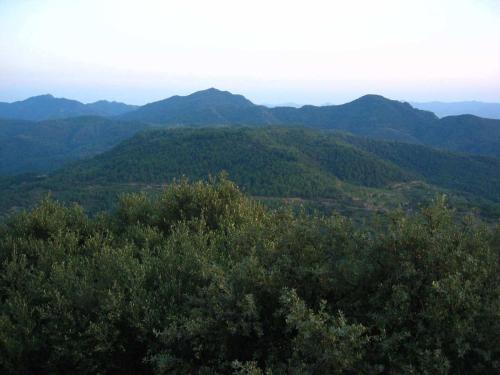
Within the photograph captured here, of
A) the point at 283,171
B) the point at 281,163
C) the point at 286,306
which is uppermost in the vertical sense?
the point at 286,306

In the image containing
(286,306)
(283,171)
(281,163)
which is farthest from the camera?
(281,163)

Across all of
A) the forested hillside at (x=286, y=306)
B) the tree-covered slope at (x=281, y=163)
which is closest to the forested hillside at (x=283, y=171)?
the tree-covered slope at (x=281, y=163)

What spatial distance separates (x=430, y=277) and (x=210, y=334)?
4993mm

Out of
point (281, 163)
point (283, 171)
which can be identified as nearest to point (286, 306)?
point (283, 171)

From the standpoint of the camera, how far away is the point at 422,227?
9.45 metres

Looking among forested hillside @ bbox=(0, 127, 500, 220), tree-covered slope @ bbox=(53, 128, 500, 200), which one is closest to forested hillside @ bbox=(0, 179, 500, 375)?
forested hillside @ bbox=(0, 127, 500, 220)

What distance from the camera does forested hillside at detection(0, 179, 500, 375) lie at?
7.64 meters

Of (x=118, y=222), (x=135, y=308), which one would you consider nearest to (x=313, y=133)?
(x=118, y=222)

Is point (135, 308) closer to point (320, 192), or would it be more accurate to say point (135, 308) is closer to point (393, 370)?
point (393, 370)

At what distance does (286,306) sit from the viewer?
28.1 ft

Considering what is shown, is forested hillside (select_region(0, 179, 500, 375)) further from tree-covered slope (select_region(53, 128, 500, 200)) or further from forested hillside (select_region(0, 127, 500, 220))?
tree-covered slope (select_region(53, 128, 500, 200))

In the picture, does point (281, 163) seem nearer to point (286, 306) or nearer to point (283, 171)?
point (283, 171)

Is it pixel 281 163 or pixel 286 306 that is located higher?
pixel 286 306

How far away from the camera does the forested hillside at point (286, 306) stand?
7.64 meters
